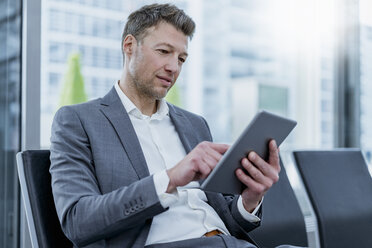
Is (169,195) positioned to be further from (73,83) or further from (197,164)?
(73,83)

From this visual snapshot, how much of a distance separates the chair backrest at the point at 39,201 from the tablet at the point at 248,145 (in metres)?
0.47

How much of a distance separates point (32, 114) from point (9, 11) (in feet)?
1.59

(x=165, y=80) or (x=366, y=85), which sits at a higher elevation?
(x=366, y=85)

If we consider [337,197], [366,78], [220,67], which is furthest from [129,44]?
[366,78]

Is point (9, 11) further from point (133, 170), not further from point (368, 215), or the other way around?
point (368, 215)

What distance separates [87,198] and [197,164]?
0.30m

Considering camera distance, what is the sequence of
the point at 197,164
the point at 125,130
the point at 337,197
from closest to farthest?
the point at 197,164 → the point at 125,130 → the point at 337,197

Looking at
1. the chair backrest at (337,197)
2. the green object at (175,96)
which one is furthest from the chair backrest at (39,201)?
the green object at (175,96)

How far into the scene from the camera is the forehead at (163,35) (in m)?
1.49

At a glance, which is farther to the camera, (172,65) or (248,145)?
(172,65)

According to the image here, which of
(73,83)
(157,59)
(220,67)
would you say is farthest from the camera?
(220,67)

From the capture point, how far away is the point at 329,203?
198 cm

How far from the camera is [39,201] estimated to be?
1.30 m

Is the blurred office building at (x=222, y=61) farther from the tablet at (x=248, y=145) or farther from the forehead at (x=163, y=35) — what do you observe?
the tablet at (x=248, y=145)
